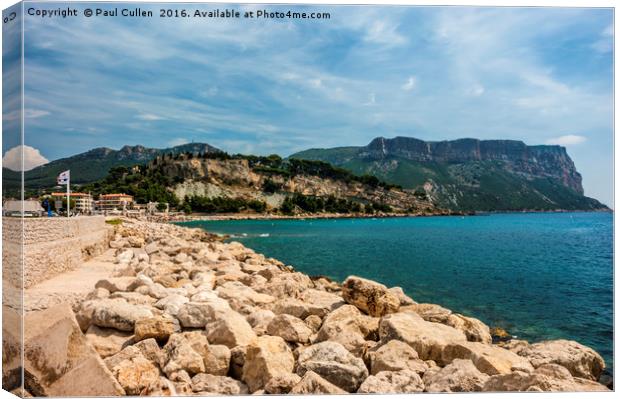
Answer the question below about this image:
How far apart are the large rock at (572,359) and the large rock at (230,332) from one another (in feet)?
12.1

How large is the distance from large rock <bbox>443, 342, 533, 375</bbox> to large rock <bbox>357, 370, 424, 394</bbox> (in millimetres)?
881

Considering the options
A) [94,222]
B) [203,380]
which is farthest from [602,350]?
[94,222]

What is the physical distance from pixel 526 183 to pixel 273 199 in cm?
7485

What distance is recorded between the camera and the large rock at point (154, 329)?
5598 millimetres

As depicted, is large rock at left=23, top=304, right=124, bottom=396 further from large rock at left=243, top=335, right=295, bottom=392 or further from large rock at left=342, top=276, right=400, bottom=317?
large rock at left=342, top=276, right=400, bottom=317

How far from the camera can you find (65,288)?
7234mm

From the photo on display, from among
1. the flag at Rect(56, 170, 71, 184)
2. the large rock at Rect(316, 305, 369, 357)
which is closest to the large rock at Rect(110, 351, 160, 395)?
the large rock at Rect(316, 305, 369, 357)

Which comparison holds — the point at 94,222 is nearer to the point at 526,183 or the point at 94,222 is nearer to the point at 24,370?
the point at 24,370

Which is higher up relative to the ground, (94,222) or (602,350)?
(94,222)

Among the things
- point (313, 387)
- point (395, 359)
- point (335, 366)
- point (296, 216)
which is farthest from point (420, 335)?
point (296, 216)

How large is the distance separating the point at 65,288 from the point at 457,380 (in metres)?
5.92

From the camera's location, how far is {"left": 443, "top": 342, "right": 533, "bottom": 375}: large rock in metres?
5.21

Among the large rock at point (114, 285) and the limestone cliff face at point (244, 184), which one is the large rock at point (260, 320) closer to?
the large rock at point (114, 285)

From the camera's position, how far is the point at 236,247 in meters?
20.3
